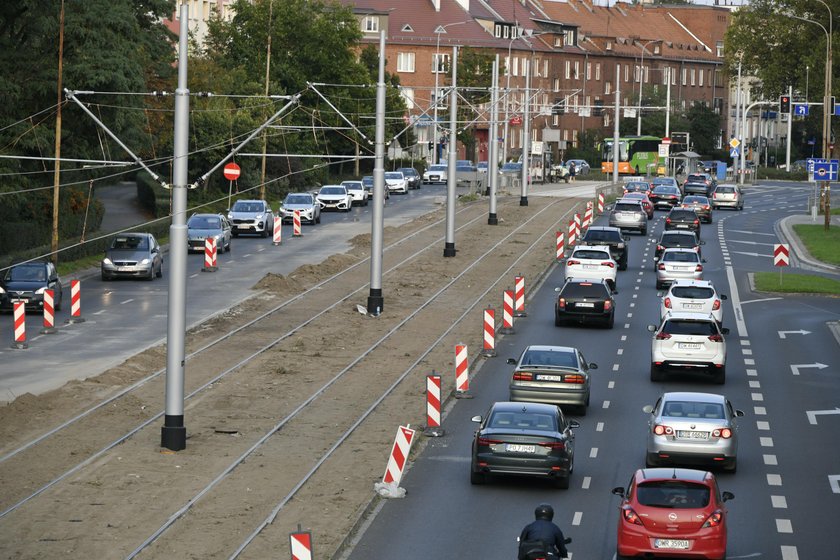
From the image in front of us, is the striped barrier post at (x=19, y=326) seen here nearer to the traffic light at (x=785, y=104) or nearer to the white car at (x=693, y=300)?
the white car at (x=693, y=300)

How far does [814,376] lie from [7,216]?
31.8m

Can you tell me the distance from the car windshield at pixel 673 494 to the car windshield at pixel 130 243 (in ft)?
118

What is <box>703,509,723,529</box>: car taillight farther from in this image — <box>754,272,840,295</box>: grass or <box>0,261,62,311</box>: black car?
<box>754,272,840,295</box>: grass

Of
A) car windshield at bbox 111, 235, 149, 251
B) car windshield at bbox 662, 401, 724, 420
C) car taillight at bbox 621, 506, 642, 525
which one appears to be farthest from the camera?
car windshield at bbox 111, 235, 149, 251

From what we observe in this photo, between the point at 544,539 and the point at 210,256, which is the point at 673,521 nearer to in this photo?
the point at 544,539

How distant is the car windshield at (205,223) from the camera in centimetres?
6069

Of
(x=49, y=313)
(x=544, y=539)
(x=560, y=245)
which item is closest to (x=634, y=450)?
(x=544, y=539)

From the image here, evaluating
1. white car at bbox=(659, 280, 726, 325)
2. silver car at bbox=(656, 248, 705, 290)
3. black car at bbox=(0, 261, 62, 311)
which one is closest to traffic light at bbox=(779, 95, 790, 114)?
silver car at bbox=(656, 248, 705, 290)

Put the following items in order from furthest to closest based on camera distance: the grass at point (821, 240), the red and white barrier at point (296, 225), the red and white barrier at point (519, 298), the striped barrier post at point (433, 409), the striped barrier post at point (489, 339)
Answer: the red and white barrier at point (296, 225) < the grass at point (821, 240) < the red and white barrier at point (519, 298) < the striped barrier post at point (489, 339) < the striped barrier post at point (433, 409)

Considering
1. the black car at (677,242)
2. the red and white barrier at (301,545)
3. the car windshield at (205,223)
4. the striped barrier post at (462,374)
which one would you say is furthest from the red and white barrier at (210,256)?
the red and white barrier at (301,545)

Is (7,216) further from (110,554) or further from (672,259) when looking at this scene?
(110,554)

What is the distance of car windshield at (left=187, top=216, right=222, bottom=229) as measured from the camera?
199 feet

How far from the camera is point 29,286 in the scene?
146 feet

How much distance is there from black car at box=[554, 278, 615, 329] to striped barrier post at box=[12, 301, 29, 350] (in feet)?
47.3
